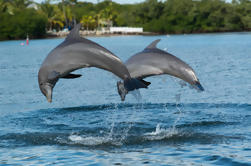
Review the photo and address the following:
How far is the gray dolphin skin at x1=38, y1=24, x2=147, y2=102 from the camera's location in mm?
11078

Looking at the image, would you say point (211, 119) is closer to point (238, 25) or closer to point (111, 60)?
point (111, 60)

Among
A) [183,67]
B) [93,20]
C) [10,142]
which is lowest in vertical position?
[10,142]

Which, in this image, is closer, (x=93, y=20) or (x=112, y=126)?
(x=112, y=126)

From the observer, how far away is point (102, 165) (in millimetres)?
11680

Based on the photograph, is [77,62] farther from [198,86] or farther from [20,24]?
[20,24]

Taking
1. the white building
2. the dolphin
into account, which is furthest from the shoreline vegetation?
the dolphin

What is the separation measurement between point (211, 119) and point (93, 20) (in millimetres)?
167402

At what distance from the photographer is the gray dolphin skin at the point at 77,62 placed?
1108 cm

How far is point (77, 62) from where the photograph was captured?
442 inches

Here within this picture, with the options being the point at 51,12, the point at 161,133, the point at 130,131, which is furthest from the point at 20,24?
the point at 161,133

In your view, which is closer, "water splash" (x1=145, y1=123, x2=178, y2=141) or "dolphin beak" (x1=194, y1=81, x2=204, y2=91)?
"dolphin beak" (x1=194, y1=81, x2=204, y2=91)

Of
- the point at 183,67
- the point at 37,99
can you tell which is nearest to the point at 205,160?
the point at 183,67

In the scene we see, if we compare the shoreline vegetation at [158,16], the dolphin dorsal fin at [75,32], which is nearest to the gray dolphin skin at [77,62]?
the dolphin dorsal fin at [75,32]

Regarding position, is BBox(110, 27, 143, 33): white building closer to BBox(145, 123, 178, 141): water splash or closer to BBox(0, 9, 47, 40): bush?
BBox(0, 9, 47, 40): bush
